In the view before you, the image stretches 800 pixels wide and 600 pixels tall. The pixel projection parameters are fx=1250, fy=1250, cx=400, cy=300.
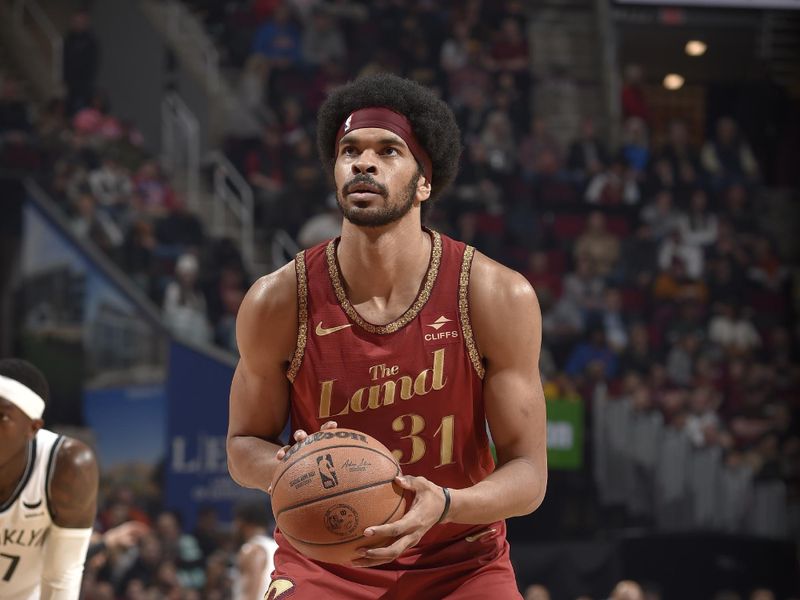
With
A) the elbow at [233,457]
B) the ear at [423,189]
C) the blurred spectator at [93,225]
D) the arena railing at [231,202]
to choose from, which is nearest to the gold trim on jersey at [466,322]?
the ear at [423,189]

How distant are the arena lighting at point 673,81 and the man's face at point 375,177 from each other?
44.1ft

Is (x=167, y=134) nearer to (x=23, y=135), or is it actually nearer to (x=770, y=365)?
(x=23, y=135)

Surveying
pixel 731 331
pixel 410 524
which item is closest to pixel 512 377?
pixel 410 524

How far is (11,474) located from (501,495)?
216 cm

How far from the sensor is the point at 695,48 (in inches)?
625

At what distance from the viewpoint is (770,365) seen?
1330cm

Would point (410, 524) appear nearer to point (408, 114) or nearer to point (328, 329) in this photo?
point (328, 329)

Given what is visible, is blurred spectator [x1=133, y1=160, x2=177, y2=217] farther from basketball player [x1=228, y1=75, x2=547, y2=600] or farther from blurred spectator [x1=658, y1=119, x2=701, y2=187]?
basketball player [x1=228, y1=75, x2=547, y2=600]

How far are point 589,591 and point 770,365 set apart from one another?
3.81m

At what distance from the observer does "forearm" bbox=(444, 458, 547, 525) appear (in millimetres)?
3088

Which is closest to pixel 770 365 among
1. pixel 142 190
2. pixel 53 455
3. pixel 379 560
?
pixel 142 190

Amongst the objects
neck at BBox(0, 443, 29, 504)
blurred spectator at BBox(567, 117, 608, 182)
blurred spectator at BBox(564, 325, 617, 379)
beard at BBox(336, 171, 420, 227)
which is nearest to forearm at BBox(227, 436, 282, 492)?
beard at BBox(336, 171, 420, 227)

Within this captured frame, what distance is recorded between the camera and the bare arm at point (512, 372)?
3.42 metres
